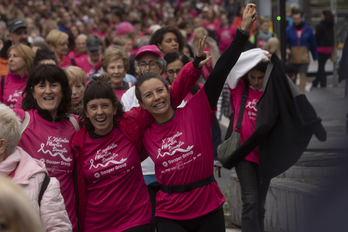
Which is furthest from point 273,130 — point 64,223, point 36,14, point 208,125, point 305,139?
point 36,14

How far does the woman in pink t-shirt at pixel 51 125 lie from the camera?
412 cm

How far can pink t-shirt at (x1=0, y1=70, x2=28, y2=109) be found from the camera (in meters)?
6.28

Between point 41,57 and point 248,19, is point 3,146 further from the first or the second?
point 41,57

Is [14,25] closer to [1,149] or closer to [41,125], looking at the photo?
[41,125]

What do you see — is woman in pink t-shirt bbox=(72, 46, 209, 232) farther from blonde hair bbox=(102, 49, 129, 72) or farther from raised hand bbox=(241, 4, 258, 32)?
blonde hair bbox=(102, 49, 129, 72)

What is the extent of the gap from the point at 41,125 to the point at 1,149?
32.4 inches

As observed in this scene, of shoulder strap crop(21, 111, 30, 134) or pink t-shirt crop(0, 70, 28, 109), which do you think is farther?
pink t-shirt crop(0, 70, 28, 109)

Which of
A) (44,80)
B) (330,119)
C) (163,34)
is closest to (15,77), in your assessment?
(163,34)

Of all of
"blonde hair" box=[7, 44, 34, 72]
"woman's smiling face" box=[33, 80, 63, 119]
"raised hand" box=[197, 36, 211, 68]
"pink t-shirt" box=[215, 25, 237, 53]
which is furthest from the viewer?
"pink t-shirt" box=[215, 25, 237, 53]

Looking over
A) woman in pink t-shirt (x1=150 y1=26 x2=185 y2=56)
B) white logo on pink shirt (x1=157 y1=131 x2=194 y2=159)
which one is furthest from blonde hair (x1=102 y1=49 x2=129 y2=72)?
white logo on pink shirt (x1=157 y1=131 x2=194 y2=159)

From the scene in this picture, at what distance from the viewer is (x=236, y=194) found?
6.18 m

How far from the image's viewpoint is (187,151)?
13.0ft

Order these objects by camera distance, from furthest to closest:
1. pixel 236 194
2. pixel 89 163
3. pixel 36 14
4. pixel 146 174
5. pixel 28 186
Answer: pixel 36 14, pixel 236 194, pixel 146 174, pixel 89 163, pixel 28 186

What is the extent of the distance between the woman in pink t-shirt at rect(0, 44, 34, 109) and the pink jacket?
2849mm
